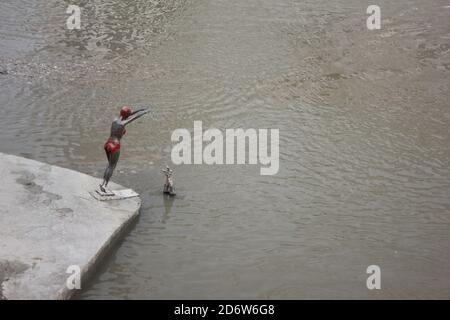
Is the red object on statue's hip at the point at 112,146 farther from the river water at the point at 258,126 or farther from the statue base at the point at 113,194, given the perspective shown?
the river water at the point at 258,126

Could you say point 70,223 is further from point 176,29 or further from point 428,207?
point 176,29

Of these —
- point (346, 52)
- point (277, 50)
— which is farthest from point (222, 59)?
point (346, 52)

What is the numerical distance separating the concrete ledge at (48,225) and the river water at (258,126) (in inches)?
15.0

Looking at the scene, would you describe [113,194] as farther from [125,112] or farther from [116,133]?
[125,112]

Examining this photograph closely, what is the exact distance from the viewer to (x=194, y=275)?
25.3 feet

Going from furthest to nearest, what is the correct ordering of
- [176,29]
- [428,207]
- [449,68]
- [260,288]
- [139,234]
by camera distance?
[176,29]
[449,68]
[428,207]
[139,234]
[260,288]

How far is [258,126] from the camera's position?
11953 millimetres

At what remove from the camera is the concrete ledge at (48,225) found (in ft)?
22.2

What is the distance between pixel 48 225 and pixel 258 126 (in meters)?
5.31

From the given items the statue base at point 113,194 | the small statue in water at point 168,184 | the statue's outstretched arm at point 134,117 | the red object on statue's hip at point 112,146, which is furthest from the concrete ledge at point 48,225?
the statue's outstretched arm at point 134,117

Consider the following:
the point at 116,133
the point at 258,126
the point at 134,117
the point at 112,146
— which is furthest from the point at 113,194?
the point at 258,126

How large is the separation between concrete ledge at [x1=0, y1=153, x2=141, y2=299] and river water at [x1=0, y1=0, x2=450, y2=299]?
38cm

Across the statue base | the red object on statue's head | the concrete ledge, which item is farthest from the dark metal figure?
the concrete ledge

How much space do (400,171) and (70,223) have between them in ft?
18.4
